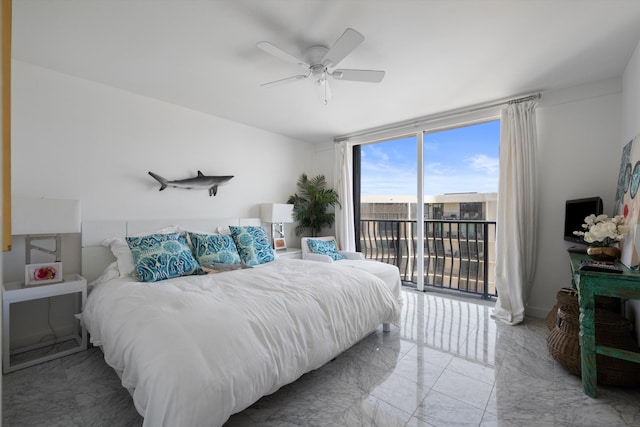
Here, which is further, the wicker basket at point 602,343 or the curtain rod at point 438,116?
the curtain rod at point 438,116

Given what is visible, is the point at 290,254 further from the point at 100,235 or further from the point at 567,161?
the point at 567,161

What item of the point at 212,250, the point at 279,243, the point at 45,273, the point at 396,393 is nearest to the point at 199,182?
the point at 212,250

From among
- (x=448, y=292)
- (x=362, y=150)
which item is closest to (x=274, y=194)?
(x=362, y=150)

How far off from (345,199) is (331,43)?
2650mm

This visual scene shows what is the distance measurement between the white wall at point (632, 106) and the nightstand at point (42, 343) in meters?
4.30

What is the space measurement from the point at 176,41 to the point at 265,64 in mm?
684

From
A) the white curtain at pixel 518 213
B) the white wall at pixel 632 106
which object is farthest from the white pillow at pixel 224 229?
the white wall at pixel 632 106

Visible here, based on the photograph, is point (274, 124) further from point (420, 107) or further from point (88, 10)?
point (88, 10)

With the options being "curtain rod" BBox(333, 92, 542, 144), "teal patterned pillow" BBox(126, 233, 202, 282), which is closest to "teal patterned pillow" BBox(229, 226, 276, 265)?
"teal patterned pillow" BBox(126, 233, 202, 282)

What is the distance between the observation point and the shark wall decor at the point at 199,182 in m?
3.21

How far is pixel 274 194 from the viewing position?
177 inches

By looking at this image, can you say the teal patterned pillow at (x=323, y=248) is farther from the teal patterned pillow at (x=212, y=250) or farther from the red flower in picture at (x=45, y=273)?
the red flower in picture at (x=45, y=273)

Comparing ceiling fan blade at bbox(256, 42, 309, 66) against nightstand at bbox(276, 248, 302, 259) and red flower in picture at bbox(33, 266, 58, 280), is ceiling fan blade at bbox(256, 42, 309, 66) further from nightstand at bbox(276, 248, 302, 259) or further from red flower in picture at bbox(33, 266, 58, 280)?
nightstand at bbox(276, 248, 302, 259)

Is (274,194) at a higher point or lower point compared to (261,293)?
higher
